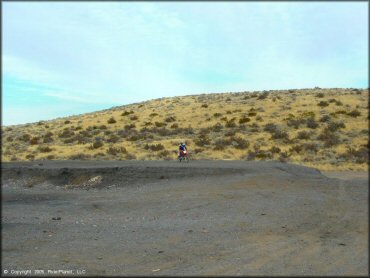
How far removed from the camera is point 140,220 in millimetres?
13055

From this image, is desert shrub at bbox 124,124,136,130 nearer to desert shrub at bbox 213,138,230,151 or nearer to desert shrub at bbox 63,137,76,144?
desert shrub at bbox 63,137,76,144

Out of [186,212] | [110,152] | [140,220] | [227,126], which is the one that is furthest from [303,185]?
[227,126]

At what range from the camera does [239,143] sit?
32812 mm

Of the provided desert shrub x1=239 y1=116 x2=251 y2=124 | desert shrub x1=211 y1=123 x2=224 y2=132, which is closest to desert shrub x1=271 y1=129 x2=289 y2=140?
desert shrub x1=239 y1=116 x2=251 y2=124

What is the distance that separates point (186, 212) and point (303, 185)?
601cm

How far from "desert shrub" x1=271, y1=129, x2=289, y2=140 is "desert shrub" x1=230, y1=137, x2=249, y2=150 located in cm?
221

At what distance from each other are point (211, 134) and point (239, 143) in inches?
229

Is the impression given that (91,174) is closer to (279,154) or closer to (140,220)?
(140,220)

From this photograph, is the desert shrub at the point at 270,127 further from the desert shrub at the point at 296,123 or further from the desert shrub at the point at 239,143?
the desert shrub at the point at 239,143

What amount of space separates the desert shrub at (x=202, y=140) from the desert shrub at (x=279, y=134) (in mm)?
5632

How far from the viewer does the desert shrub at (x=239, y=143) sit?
105ft

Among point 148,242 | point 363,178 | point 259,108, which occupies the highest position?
point 259,108

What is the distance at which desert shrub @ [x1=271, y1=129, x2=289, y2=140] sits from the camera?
2976 cm

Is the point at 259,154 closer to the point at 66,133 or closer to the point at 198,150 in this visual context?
the point at 198,150
